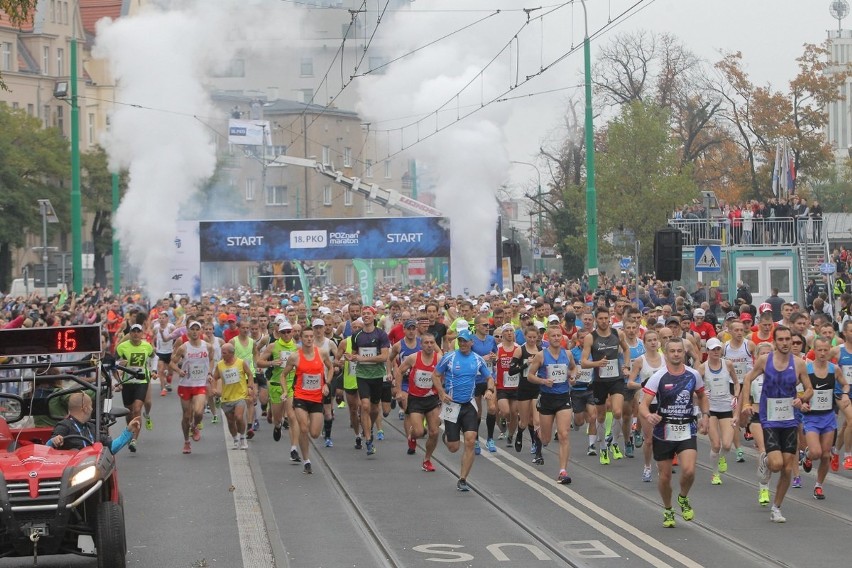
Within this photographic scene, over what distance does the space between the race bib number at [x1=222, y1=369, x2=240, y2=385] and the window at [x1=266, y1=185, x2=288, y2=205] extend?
63890 mm

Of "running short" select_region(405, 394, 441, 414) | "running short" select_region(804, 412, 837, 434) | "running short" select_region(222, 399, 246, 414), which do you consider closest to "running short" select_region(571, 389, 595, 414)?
"running short" select_region(405, 394, 441, 414)

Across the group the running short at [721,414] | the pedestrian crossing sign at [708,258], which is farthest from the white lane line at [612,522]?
the pedestrian crossing sign at [708,258]

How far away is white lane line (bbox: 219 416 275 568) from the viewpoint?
1085 centimetres

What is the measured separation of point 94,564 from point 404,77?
4574 centimetres

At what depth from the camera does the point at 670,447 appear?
40.1ft

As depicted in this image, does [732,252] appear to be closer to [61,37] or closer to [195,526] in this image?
[195,526]

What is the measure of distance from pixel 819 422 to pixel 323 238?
32616 mm

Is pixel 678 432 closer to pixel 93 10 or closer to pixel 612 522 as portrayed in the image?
pixel 612 522

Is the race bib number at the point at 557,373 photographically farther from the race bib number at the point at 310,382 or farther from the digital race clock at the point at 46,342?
the digital race clock at the point at 46,342

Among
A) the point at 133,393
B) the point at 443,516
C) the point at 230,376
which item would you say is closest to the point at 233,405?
the point at 230,376

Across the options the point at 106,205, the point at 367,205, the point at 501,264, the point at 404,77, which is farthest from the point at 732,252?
the point at 106,205

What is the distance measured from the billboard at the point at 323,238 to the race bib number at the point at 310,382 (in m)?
28.3

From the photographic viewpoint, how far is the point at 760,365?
43.1 feet

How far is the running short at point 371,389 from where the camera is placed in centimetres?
1830
